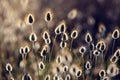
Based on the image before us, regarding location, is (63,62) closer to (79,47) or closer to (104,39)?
(79,47)

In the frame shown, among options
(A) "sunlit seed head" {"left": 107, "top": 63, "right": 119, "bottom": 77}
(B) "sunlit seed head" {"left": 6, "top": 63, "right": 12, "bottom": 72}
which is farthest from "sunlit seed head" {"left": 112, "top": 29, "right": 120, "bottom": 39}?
(B) "sunlit seed head" {"left": 6, "top": 63, "right": 12, "bottom": 72}

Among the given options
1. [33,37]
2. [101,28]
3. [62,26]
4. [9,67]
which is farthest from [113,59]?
[9,67]

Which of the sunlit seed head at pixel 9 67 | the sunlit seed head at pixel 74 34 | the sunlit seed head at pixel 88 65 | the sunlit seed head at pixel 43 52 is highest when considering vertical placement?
the sunlit seed head at pixel 74 34

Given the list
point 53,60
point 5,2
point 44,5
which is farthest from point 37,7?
point 53,60

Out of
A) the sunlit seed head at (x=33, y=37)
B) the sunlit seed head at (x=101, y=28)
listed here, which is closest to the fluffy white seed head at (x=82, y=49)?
the sunlit seed head at (x=101, y=28)

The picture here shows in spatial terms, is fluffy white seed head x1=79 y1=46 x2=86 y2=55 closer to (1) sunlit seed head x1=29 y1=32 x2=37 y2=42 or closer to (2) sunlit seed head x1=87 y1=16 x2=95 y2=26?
(2) sunlit seed head x1=87 y1=16 x2=95 y2=26

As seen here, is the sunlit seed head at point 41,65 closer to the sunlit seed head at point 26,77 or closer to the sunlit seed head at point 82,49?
the sunlit seed head at point 26,77
